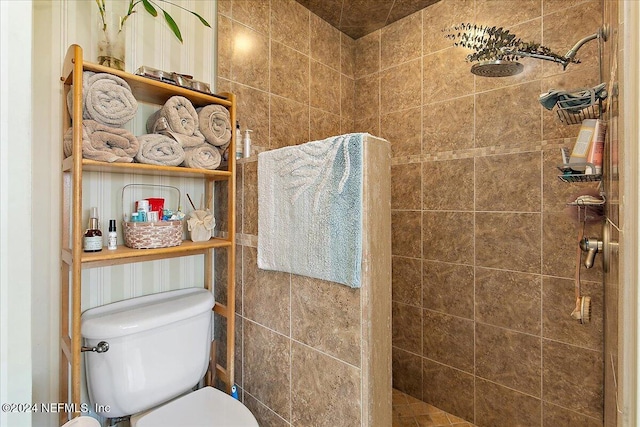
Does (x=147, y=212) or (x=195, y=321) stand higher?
(x=147, y=212)

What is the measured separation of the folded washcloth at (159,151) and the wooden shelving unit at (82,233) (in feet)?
0.12

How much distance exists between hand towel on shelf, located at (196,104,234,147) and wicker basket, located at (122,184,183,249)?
0.40m

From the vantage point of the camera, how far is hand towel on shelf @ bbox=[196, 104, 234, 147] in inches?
52.2

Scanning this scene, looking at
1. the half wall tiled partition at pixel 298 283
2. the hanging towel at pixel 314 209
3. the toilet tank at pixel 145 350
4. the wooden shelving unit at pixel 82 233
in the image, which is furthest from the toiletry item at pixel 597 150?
the toilet tank at pixel 145 350

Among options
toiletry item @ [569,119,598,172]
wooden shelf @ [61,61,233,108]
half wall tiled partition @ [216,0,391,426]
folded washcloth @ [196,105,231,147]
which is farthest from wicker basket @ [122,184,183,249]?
toiletry item @ [569,119,598,172]

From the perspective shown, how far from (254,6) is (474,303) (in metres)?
2.13

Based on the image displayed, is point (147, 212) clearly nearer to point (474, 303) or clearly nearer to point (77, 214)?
point (77, 214)

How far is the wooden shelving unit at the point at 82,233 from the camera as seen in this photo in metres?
1.02

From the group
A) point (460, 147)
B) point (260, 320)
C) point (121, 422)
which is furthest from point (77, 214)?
point (460, 147)

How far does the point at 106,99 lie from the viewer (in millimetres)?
1075

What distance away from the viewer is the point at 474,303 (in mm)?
1791

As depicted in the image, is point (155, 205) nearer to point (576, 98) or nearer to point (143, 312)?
A: point (143, 312)

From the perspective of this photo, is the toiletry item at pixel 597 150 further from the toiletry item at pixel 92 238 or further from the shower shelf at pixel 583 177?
the toiletry item at pixel 92 238

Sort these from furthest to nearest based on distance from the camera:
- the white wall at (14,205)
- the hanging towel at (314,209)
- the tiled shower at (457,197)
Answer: the tiled shower at (457,197) < the hanging towel at (314,209) < the white wall at (14,205)
